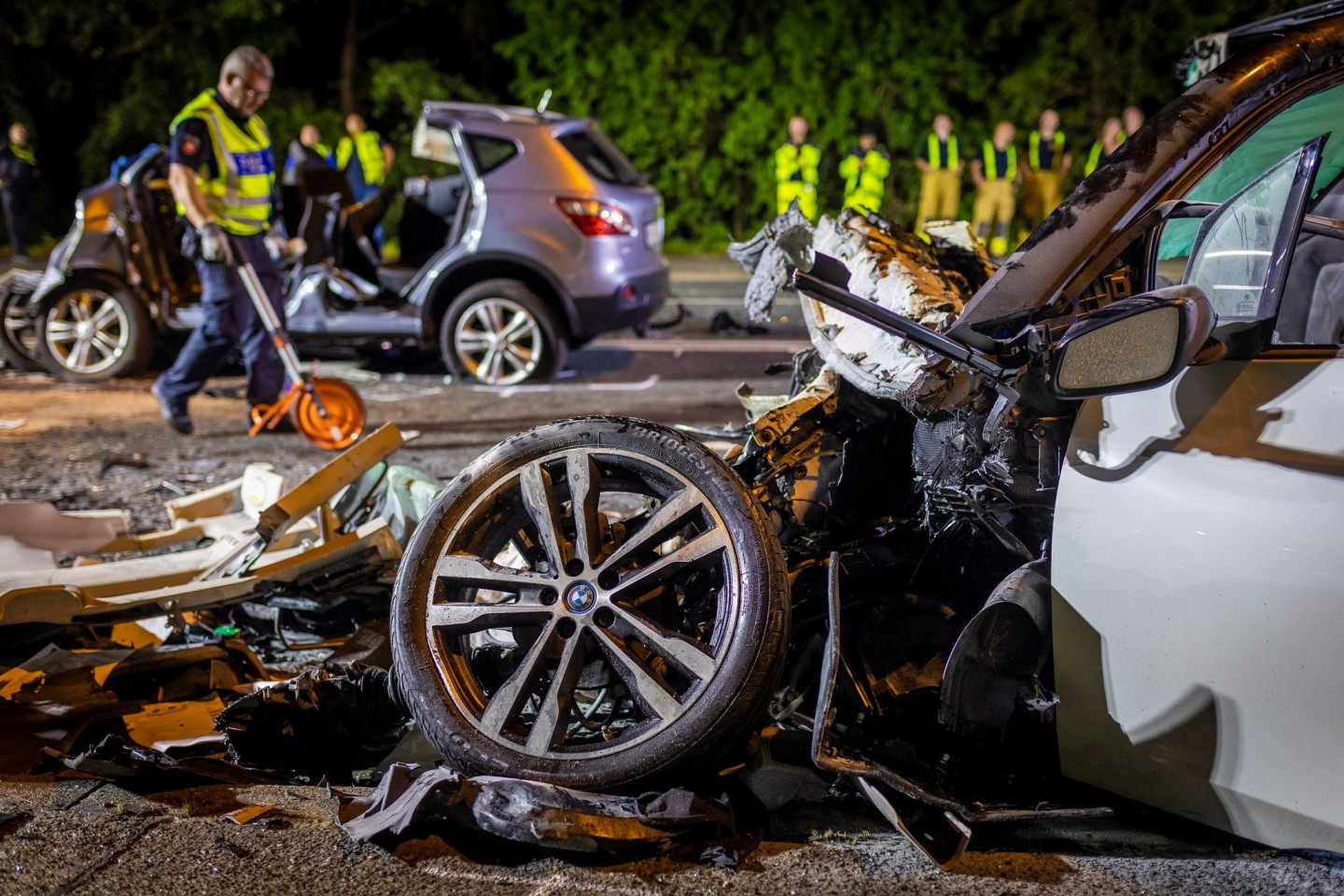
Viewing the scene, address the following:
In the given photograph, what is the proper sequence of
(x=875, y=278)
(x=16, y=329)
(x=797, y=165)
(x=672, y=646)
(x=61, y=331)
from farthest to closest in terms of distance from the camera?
(x=797, y=165), (x=16, y=329), (x=61, y=331), (x=875, y=278), (x=672, y=646)

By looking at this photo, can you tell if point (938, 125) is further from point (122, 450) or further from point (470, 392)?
point (122, 450)

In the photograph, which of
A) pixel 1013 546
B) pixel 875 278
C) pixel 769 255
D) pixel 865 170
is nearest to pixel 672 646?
pixel 1013 546

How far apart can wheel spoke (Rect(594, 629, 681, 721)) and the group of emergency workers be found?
12.6m

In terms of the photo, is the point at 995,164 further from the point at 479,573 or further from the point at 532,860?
the point at 532,860

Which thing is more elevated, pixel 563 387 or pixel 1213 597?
pixel 1213 597

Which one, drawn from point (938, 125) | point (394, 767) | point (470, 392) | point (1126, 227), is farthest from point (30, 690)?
Answer: point (938, 125)

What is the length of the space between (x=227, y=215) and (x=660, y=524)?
4.68 meters

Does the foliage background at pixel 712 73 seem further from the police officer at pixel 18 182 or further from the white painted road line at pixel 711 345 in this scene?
the white painted road line at pixel 711 345

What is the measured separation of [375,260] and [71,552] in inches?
209

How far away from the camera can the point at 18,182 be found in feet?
51.5

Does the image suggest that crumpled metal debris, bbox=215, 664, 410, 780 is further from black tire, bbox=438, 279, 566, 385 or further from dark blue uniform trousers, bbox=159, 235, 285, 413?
black tire, bbox=438, 279, 566, 385

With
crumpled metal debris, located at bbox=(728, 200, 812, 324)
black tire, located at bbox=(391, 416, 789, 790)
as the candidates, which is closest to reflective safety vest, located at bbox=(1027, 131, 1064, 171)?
crumpled metal debris, located at bbox=(728, 200, 812, 324)

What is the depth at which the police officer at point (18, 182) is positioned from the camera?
15.6m

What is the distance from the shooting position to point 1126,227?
2.29m
